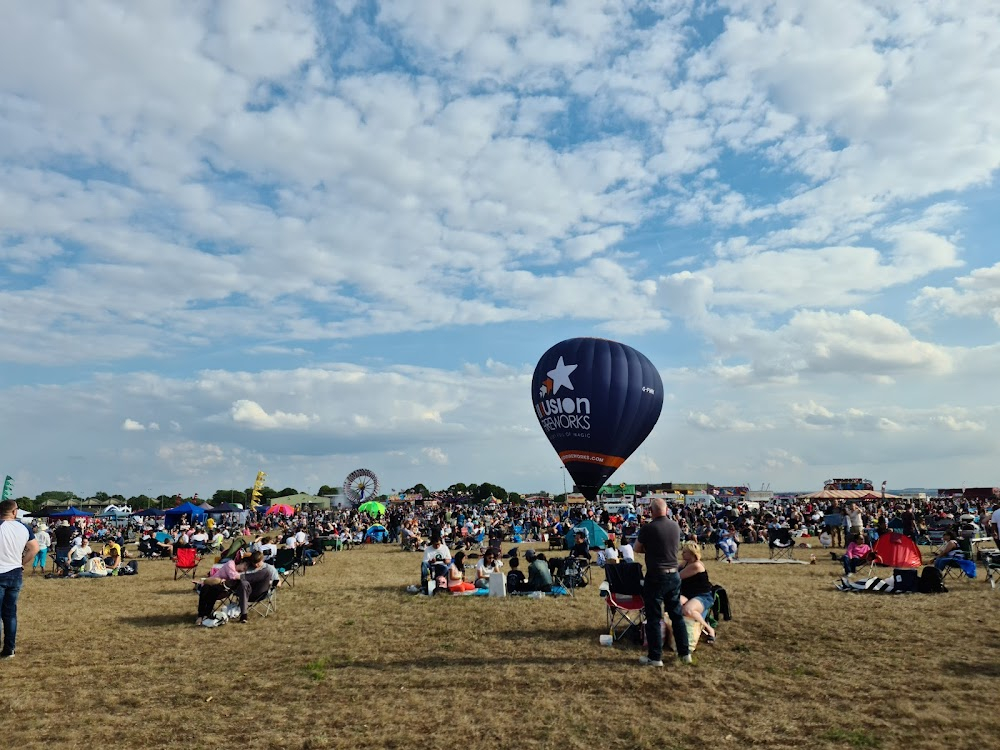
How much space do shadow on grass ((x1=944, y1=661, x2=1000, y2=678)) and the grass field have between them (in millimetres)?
40

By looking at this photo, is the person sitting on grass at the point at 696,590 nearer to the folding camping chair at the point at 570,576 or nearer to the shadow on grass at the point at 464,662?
the shadow on grass at the point at 464,662

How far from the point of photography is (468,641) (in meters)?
9.70

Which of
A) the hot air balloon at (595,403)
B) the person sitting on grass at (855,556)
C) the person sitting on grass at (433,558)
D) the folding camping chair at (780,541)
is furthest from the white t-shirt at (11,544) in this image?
the hot air balloon at (595,403)

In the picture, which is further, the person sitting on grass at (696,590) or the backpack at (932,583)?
the backpack at (932,583)

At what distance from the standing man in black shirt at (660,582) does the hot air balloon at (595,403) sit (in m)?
23.1

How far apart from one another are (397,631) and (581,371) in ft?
72.3

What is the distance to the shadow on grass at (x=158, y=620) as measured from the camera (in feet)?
37.7

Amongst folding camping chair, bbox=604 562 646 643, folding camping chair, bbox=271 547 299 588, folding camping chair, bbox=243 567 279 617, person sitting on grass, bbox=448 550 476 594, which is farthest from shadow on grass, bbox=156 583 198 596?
folding camping chair, bbox=604 562 646 643

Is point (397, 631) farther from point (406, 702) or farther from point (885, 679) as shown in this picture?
point (885, 679)

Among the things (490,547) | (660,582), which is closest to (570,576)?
(490,547)

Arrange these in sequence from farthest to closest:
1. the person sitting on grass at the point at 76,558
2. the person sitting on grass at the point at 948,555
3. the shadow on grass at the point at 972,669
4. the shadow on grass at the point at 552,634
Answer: the person sitting on grass at the point at 76,558
the person sitting on grass at the point at 948,555
the shadow on grass at the point at 552,634
the shadow on grass at the point at 972,669

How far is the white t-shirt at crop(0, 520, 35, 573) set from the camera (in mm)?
8398

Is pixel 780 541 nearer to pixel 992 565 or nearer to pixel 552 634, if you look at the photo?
pixel 992 565

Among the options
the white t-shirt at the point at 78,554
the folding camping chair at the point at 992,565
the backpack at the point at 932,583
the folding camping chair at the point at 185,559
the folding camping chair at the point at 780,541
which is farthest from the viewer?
the folding camping chair at the point at 780,541
